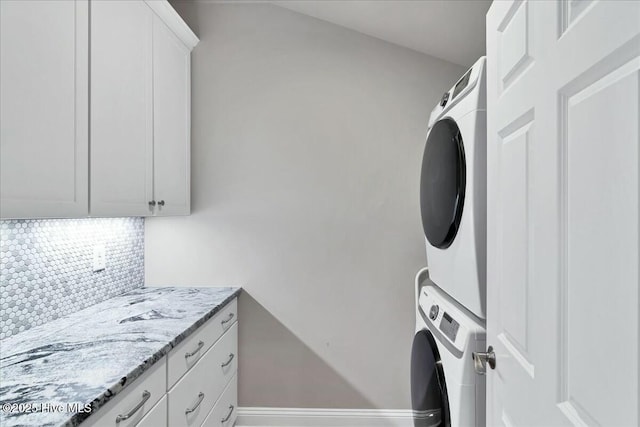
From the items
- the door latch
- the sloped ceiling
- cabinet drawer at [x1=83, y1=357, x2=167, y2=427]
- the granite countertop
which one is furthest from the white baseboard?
the sloped ceiling

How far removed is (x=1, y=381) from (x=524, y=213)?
56.8 inches

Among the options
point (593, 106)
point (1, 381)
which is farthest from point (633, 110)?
point (1, 381)

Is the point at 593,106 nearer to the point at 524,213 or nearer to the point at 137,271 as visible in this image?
the point at 524,213

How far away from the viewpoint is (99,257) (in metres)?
1.94

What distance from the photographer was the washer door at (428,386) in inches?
53.6

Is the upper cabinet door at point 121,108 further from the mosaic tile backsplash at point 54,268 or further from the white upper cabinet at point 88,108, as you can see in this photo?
the mosaic tile backsplash at point 54,268

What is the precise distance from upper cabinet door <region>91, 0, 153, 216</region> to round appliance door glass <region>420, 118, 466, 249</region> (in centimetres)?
129

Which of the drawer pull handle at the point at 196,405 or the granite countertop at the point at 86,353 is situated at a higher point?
the granite countertop at the point at 86,353

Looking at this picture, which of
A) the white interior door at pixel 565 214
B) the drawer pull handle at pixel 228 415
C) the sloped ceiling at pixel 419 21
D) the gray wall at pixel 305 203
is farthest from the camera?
the gray wall at pixel 305 203

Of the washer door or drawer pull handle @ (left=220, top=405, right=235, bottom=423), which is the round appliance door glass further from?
drawer pull handle @ (left=220, top=405, right=235, bottom=423)

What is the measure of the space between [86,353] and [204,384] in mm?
645

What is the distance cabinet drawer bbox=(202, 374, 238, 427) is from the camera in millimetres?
1888

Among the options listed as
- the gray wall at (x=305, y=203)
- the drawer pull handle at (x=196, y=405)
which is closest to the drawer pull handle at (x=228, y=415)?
the gray wall at (x=305, y=203)

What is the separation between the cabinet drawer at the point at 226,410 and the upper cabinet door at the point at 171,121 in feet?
3.38
